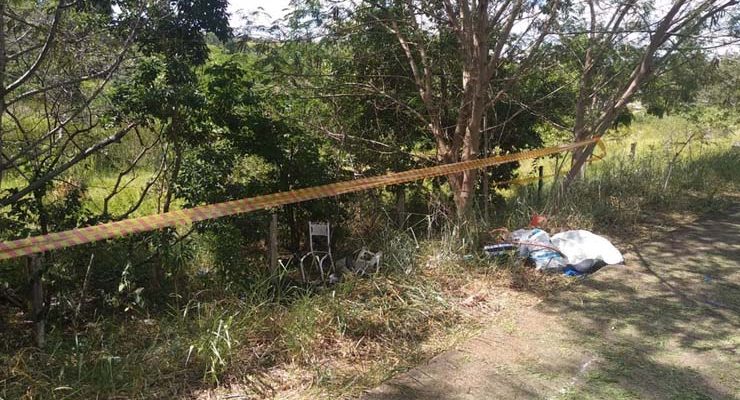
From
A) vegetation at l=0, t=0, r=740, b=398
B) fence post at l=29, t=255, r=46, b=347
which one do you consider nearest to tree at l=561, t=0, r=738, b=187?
vegetation at l=0, t=0, r=740, b=398

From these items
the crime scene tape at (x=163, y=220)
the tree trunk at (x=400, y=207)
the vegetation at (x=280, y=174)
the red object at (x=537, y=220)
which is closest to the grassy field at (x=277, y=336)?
the vegetation at (x=280, y=174)

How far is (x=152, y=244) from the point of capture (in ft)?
15.4

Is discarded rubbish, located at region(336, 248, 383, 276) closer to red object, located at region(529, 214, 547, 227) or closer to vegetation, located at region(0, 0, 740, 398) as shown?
vegetation, located at region(0, 0, 740, 398)

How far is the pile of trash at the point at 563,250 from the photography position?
5.04 m

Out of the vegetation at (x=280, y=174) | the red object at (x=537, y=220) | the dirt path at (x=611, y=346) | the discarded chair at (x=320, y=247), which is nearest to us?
the dirt path at (x=611, y=346)

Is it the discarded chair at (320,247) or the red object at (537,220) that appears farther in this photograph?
the red object at (537,220)

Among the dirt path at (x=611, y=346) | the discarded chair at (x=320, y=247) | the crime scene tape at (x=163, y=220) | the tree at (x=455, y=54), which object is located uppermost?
the tree at (x=455, y=54)

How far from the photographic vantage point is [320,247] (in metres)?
6.03

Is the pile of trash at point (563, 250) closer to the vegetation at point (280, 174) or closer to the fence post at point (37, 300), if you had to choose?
the vegetation at point (280, 174)

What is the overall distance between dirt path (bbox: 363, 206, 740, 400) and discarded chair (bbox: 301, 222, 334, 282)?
188cm

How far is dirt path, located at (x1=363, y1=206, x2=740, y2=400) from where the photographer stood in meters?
3.12

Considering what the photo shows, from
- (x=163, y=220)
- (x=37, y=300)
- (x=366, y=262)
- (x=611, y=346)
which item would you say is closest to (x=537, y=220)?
(x=366, y=262)

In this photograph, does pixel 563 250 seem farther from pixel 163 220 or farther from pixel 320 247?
pixel 163 220

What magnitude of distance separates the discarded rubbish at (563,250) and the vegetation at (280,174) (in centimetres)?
20
